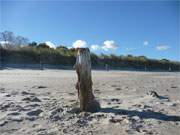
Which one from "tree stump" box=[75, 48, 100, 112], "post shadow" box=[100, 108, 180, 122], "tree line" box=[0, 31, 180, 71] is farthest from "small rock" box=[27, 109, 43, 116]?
"tree line" box=[0, 31, 180, 71]

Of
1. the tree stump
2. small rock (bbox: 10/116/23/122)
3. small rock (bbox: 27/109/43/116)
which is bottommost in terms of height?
small rock (bbox: 10/116/23/122)

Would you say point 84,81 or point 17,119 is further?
point 84,81

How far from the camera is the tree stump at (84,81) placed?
6719 millimetres

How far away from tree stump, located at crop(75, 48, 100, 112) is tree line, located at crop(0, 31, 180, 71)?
76.4 ft

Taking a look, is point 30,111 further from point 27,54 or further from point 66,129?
point 27,54

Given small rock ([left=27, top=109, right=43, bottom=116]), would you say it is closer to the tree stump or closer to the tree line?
the tree stump

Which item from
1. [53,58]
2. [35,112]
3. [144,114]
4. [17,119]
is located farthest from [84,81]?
[53,58]

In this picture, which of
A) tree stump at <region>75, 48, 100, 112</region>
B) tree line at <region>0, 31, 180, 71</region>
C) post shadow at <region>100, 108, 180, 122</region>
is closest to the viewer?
post shadow at <region>100, 108, 180, 122</region>

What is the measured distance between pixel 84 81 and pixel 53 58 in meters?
28.5

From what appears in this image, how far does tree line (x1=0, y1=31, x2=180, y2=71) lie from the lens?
108 ft

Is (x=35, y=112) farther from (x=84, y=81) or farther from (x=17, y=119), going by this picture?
(x=84, y=81)

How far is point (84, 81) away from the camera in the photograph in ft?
22.3

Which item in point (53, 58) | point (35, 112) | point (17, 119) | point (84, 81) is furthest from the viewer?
point (53, 58)

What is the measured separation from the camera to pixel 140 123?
5.99m
